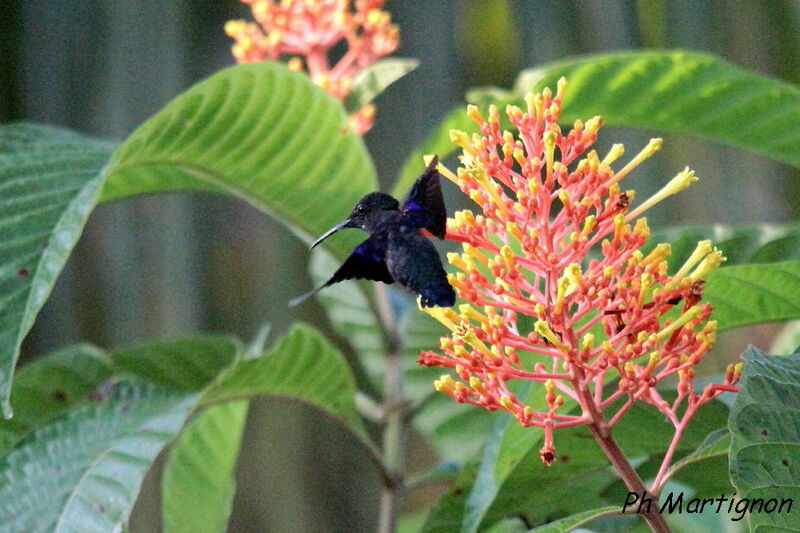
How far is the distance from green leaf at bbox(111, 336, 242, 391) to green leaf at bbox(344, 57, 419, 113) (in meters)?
0.34

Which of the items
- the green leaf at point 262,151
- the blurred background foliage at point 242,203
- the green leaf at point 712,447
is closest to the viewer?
the green leaf at point 712,447

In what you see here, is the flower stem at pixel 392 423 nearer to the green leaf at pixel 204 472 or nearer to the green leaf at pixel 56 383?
the green leaf at pixel 204 472

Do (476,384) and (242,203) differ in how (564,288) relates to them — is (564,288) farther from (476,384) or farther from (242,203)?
(242,203)

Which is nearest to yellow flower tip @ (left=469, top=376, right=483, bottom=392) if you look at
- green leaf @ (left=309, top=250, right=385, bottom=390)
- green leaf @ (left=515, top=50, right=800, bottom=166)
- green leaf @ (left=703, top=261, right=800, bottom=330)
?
green leaf @ (left=703, top=261, right=800, bottom=330)

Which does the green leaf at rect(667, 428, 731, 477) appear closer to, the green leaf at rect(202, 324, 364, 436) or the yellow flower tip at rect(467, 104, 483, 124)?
the yellow flower tip at rect(467, 104, 483, 124)

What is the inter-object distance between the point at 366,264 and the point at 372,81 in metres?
0.57

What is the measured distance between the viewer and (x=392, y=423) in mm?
1189

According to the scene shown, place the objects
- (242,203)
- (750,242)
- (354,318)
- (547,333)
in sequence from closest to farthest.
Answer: (547,333)
(750,242)
(354,318)
(242,203)

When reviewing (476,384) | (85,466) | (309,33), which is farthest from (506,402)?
(309,33)

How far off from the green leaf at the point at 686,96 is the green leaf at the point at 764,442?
17.8 inches

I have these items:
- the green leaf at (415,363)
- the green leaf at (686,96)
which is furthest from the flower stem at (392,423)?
the green leaf at (686,96)

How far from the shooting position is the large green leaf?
996mm

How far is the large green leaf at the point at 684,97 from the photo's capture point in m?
1.00

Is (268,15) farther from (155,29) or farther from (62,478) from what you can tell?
(155,29)
